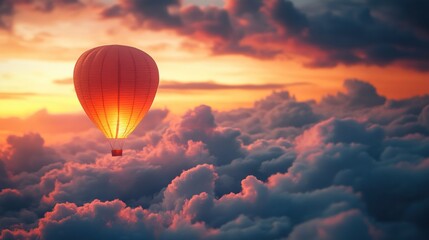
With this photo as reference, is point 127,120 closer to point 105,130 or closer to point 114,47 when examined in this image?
point 105,130

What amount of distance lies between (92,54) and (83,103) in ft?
20.4

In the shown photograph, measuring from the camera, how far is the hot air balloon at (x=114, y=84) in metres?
63.2

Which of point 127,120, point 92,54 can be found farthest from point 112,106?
point 92,54

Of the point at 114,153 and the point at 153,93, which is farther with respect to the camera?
the point at 153,93

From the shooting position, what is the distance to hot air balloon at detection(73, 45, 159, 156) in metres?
63.2

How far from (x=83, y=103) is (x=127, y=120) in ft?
19.0

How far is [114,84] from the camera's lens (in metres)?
63.7

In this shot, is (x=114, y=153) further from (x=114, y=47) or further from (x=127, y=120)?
(x=114, y=47)

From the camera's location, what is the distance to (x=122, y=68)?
63.2 m

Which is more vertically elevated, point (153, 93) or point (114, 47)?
A: point (114, 47)

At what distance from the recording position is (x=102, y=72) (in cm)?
6309

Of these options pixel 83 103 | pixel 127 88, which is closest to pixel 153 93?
pixel 127 88

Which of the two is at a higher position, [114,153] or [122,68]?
[122,68]

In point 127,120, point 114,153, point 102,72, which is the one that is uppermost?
point 102,72
